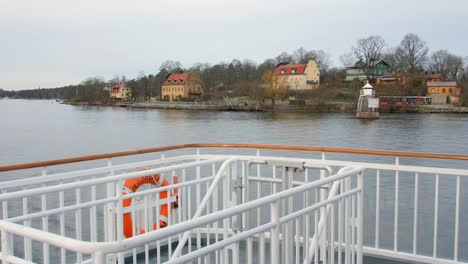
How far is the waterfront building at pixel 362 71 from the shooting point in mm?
80225

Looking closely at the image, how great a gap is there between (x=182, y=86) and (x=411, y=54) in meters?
44.0

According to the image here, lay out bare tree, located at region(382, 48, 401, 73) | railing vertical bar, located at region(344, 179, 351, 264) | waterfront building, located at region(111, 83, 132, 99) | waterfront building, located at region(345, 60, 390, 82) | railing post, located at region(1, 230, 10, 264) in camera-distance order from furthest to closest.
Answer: waterfront building, located at region(111, 83, 132, 99) → waterfront building, located at region(345, 60, 390, 82) → bare tree, located at region(382, 48, 401, 73) → railing vertical bar, located at region(344, 179, 351, 264) → railing post, located at region(1, 230, 10, 264)

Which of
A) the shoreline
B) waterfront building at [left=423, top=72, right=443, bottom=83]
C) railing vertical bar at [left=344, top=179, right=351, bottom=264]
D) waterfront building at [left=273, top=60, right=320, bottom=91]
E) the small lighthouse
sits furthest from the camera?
waterfront building at [left=273, top=60, right=320, bottom=91]

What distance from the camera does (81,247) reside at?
4.60ft

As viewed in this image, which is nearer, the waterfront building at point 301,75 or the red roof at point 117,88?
the waterfront building at point 301,75

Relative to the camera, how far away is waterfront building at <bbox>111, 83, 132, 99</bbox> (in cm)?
11438

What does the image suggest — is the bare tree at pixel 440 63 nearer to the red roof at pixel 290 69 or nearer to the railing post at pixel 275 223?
the red roof at pixel 290 69

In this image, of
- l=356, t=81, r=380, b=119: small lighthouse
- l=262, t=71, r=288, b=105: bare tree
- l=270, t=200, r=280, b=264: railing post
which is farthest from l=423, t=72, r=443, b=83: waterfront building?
l=270, t=200, r=280, b=264: railing post

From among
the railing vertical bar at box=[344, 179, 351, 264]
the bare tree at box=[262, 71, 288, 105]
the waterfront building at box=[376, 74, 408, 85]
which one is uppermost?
the waterfront building at box=[376, 74, 408, 85]

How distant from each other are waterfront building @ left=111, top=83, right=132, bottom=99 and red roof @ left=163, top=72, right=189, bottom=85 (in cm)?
1631

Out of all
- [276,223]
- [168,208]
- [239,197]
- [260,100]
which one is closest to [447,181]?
[239,197]

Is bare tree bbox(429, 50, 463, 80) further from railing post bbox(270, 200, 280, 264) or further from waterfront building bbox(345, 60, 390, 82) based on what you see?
railing post bbox(270, 200, 280, 264)

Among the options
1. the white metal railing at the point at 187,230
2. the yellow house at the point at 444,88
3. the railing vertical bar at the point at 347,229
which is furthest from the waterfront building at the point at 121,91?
the white metal railing at the point at 187,230

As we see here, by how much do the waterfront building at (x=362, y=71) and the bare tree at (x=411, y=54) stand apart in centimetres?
452
